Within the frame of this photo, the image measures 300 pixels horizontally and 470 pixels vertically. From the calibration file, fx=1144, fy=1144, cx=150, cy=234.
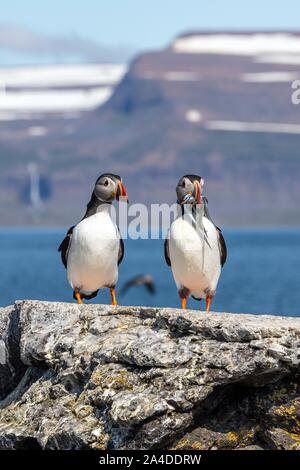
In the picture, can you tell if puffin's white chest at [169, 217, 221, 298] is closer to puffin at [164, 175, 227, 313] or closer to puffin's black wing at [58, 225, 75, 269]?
puffin at [164, 175, 227, 313]

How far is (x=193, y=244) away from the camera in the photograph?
55.2ft

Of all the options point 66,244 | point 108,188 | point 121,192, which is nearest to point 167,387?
point 121,192

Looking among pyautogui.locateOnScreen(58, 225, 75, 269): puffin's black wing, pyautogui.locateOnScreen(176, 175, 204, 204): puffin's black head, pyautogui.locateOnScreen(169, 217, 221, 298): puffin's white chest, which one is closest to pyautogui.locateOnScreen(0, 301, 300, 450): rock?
pyautogui.locateOnScreen(169, 217, 221, 298): puffin's white chest

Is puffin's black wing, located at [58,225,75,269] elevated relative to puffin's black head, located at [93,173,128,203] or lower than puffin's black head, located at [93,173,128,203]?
lower

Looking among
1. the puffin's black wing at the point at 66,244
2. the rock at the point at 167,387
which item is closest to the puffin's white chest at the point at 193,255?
the rock at the point at 167,387

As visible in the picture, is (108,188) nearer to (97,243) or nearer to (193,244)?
(97,243)

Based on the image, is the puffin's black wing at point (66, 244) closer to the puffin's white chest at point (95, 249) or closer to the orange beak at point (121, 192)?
the puffin's white chest at point (95, 249)

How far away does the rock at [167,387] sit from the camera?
46.5 ft

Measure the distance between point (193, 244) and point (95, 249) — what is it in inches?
64.1

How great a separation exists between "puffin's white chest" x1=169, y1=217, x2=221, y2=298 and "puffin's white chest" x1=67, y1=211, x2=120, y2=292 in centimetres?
107

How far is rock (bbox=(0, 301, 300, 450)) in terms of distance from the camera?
1418 cm

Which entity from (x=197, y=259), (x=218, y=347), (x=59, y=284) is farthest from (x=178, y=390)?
(x=59, y=284)

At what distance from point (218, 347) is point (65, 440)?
2.31m
